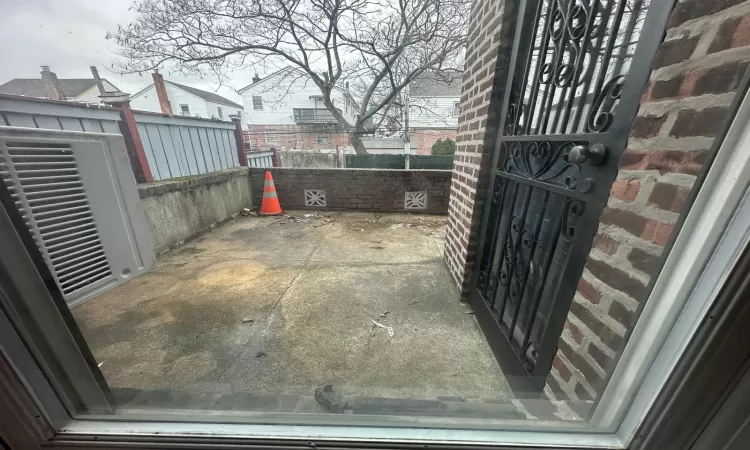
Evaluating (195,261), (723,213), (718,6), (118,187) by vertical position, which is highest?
(718,6)

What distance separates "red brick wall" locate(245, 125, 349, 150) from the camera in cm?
1143

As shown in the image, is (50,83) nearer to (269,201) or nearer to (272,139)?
(269,201)

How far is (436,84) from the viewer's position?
8031 mm

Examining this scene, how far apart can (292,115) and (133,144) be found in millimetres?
10236

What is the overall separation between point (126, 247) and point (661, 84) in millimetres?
2673

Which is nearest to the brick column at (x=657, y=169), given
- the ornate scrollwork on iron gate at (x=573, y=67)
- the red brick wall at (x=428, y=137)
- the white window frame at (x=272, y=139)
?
the ornate scrollwork on iron gate at (x=573, y=67)

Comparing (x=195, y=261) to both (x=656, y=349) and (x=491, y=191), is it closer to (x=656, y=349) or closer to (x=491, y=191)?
(x=491, y=191)

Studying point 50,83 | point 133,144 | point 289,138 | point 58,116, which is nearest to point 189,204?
point 133,144

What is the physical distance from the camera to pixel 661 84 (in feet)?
2.13

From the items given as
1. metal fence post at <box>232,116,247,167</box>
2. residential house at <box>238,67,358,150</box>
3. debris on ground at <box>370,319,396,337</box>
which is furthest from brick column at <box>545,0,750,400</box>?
residential house at <box>238,67,358,150</box>

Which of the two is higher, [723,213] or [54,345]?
[723,213]

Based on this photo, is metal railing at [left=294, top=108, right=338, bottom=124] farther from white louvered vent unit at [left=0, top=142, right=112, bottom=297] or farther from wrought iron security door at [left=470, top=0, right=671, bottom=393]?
wrought iron security door at [left=470, top=0, right=671, bottom=393]

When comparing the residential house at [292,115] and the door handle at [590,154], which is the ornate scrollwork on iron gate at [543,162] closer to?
the door handle at [590,154]

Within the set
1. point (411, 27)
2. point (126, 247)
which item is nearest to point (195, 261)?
point (126, 247)
